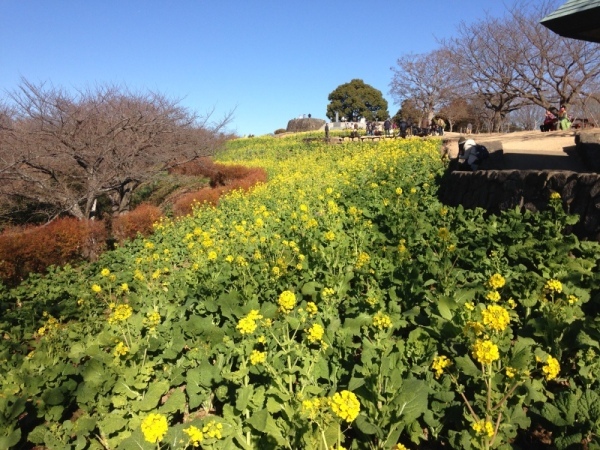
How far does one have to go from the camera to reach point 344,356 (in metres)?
2.79

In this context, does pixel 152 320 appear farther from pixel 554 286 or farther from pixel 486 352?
pixel 554 286

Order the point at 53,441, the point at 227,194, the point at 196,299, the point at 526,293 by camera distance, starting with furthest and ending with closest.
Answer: the point at 227,194
the point at 196,299
the point at 526,293
the point at 53,441

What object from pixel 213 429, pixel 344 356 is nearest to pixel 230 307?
pixel 344 356

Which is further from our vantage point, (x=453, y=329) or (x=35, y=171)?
(x=35, y=171)

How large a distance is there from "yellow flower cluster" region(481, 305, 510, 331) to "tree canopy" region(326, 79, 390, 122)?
61653 millimetres

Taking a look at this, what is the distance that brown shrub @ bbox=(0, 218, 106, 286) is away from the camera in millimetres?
7504

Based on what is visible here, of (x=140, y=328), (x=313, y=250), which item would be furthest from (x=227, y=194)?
(x=140, y=328)

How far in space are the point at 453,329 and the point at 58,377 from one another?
2.97m

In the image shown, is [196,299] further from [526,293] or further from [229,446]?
[526,293]

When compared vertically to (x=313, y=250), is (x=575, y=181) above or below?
above

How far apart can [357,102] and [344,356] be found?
203 feet

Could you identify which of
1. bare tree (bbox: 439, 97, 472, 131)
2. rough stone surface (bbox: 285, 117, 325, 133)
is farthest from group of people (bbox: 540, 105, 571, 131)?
rough stone surface (bbox: 285, 117, 325, 133)

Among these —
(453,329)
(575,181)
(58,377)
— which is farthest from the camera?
(575,181)

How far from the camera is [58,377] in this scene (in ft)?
10.0
